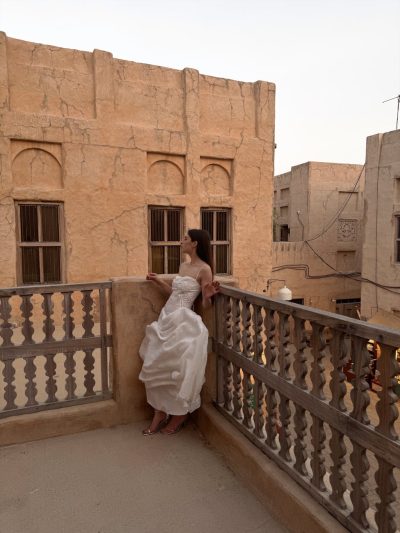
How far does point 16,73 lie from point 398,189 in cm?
1078

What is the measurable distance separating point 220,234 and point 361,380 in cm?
781

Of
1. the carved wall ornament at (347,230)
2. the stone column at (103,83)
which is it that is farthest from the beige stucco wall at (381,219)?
the stone column at (103,83)

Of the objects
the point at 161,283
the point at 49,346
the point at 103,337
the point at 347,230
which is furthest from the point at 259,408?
the point at 347,230

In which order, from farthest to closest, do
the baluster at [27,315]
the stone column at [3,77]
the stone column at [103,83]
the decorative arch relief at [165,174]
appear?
the decorative arch relief at [165,174] < the stone column at [103,83] < the stone column at [3,77] < the baluster at [27,315]

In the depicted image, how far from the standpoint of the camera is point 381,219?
1295 cm

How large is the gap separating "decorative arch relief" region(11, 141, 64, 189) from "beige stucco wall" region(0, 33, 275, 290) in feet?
0.06

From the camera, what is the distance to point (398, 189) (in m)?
12.5

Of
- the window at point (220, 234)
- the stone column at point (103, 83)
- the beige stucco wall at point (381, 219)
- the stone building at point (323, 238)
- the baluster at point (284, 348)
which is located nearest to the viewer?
the baluster at point (284, 348)

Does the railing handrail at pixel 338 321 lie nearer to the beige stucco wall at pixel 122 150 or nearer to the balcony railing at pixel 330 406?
the balcony railing at pixel 330 406

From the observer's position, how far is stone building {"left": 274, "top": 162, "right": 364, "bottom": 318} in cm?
1555

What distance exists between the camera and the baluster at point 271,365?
2363 millimetres

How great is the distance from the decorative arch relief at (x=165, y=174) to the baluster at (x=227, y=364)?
6014 mm

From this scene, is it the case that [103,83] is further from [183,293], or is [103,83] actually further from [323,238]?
[323,238]

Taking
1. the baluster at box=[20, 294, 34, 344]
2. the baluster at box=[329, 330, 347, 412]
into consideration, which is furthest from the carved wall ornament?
the baluster at box=[329, 330, 347, 412]
